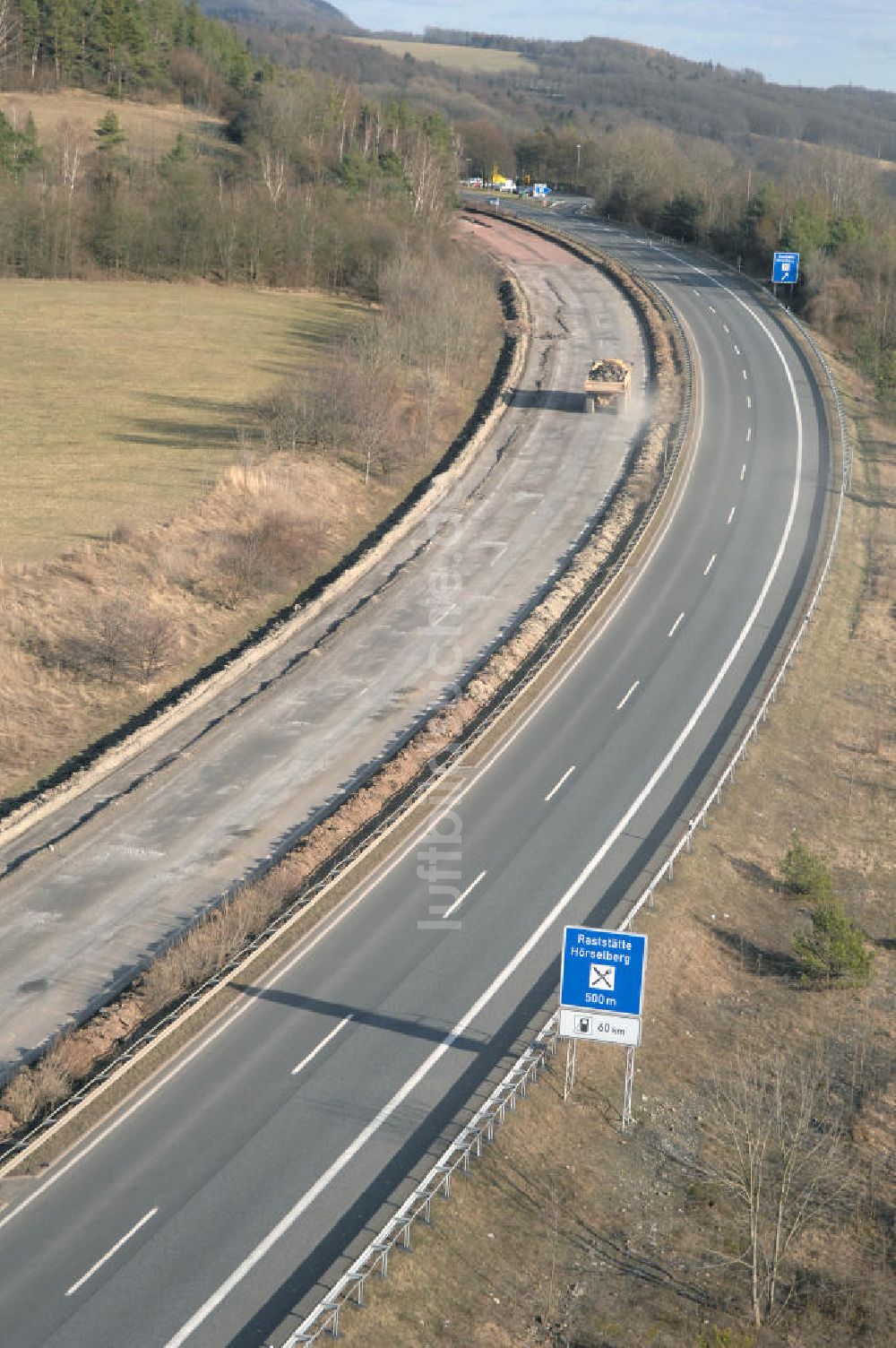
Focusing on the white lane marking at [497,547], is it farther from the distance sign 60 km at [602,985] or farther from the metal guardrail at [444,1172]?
the distance sign 60 km at [602,985]

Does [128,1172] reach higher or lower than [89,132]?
lower

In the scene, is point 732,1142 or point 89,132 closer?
point 732,1142

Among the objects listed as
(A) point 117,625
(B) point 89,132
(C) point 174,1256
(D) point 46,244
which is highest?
(B) point 89,132

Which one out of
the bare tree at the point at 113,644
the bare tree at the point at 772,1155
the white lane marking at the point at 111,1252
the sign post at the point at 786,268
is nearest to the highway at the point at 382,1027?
the white lane marking at the point at 111,1252

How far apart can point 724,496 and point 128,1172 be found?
4329 cm

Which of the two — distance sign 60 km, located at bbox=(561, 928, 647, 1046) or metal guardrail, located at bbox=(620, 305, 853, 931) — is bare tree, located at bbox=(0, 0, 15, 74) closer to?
metal guardrail, located at bbox=(620, 305, 853, 931)

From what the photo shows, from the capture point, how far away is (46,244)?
316 ft

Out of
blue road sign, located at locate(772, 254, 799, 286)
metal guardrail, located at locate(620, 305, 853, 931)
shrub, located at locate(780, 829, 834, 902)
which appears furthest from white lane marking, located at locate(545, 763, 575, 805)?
blue road sign, located at locate(772, 254, 799, 286)

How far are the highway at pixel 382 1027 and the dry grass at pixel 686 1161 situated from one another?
1.42 meters

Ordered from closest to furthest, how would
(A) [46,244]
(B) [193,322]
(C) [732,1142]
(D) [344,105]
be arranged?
(C) [732,1142]
(B) [193,322]
(A) [46,244]
(D) [344,105]

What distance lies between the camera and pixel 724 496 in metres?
61.7

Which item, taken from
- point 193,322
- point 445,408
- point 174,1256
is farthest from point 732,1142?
point 193,322

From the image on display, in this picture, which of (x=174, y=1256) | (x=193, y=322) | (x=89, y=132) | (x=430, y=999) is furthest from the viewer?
(x=89, y=132)

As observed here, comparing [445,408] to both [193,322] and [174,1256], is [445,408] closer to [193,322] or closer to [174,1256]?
[193,322]
